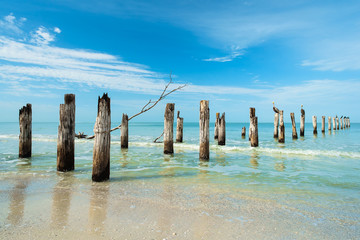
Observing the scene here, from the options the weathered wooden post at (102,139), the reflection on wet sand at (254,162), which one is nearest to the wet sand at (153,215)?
the weathered wooden post at (102,139)

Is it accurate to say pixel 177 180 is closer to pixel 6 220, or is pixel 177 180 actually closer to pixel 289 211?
pixel 289 211

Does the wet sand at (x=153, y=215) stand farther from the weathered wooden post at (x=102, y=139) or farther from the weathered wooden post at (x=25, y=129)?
the weathered wooden post at (x=25, y=129)

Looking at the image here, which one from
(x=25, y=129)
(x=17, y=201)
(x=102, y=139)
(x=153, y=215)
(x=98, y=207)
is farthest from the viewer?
(x=25, y=129)

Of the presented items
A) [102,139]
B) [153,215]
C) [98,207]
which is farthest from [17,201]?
[153,215]

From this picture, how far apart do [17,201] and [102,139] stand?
229 cm

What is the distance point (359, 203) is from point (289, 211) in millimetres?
1885

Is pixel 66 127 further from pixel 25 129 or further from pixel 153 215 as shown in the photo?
pixel 153 215

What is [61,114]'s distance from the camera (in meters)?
7.63

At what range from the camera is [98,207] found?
4621 mm

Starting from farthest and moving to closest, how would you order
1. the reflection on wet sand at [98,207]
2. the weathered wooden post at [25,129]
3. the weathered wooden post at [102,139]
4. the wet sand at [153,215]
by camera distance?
the weathered wooden post at [25,129] → the weathered wooden post at [102,139] → the reflection on wet sand at [98,207] → the wet sand at [153,215]

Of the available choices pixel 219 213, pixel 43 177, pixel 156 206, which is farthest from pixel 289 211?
pixel 43 177

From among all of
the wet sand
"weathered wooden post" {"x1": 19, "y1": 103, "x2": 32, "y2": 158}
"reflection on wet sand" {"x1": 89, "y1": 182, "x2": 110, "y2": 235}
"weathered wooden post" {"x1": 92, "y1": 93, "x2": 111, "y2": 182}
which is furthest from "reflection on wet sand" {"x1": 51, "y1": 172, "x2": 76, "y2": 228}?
"weathered wooden post" {"x1": 19, "y1": 103, "x2": 32, "y2": 158}

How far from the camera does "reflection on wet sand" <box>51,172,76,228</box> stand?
395 centimetres

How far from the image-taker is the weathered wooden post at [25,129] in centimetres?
1062
